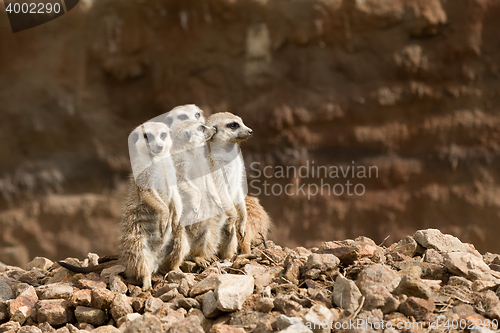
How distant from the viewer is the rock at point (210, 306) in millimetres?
1939

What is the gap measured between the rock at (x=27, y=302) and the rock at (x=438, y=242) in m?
2.10

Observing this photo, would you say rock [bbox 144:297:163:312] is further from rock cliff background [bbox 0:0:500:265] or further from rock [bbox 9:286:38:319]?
rock cliff background [bbox 0:0:500:265]

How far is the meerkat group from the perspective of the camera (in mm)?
2416

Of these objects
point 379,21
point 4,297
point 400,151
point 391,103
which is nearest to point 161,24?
point 379,21

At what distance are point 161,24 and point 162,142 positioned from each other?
131 inches

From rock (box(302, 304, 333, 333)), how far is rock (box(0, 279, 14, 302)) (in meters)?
1.65

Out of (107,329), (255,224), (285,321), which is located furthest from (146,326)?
(255,224)

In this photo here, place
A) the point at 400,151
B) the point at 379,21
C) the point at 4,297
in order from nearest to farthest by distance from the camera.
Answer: the point at 4,297 < the point at 379,21 < the point at 400,151

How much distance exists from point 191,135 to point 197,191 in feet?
1.12

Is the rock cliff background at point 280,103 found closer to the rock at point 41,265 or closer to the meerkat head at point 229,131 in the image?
the rock at point 41,265

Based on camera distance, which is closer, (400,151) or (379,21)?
(379,21)

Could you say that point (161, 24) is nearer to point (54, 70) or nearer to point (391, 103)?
point (54, 70)

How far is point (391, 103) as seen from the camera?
5.41 m

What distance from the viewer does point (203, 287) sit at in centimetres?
212
